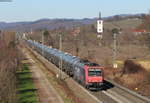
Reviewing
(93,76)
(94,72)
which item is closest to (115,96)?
(93,76)

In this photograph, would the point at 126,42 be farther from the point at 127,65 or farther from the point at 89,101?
the point at 89,101

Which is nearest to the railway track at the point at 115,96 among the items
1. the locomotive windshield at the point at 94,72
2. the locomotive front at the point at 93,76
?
the locomotive front at the point at 93,76

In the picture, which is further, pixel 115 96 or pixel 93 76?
pixel 93 76

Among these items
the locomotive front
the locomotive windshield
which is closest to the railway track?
the locomotive front

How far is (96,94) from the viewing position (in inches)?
1499

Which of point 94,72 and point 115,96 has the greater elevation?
point 94,72

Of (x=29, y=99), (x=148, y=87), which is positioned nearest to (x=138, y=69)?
(x=148, y=87)

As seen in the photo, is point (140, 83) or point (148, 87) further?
A: point (140, 83)

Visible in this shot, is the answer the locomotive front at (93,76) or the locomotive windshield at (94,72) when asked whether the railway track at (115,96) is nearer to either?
the locomotive front at (93,76)

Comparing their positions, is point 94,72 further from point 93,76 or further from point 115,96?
point 115,96

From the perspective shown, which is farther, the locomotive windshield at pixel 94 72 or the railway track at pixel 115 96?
the locomotive windshield at pixel 94 72

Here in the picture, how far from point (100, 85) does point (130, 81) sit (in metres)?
9.04

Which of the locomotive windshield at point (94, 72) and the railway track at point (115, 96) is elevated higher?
the locomotive windshield at point (94, 72)

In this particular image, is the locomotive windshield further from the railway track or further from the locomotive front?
the railway track
